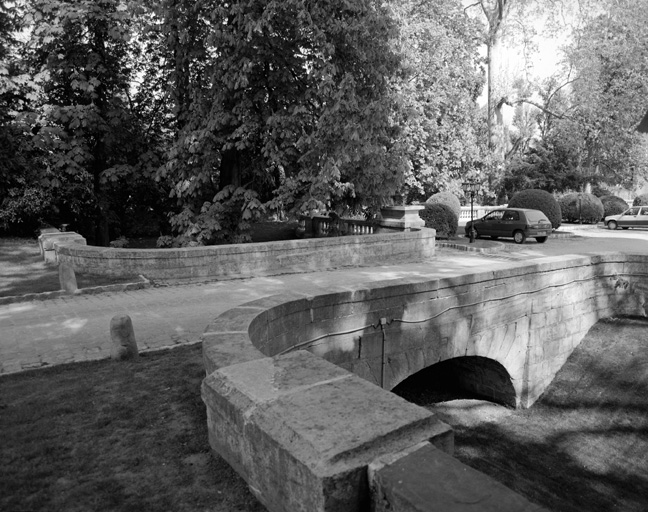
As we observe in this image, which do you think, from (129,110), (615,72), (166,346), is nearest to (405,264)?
(166,346)

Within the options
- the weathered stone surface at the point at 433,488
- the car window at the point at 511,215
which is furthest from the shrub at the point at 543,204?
the weathered stone surface at the point at 433,488

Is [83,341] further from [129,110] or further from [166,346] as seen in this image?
[129,110]

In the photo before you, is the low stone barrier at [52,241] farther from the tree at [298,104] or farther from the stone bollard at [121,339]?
the stone bollard at [121,339]

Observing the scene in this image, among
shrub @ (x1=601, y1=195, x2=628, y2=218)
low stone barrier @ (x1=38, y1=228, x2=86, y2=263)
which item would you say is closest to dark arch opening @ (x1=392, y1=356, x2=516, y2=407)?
low stone barrier @ (x1=38, y1=228, x2=86, y2=263)

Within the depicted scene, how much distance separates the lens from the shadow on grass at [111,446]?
9.94 feet

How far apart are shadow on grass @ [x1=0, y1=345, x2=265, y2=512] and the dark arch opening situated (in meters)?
6.83

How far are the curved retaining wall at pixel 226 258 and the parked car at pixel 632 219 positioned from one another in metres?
22.7

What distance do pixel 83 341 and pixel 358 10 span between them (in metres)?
12.1

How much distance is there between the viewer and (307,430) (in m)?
2.61

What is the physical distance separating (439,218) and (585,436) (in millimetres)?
14199

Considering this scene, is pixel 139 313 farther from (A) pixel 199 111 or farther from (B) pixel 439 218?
(B) pixel 439 218

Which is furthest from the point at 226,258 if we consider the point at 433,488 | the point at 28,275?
the point at 433,488

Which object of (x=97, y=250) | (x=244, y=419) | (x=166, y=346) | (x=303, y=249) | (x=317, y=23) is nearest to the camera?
(x=244, y=419)

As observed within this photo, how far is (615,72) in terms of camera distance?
35.1 m
